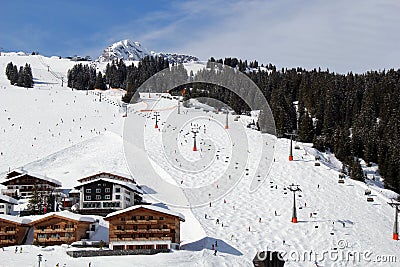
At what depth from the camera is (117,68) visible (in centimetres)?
15775

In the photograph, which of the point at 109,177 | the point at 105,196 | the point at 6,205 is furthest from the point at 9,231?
the point at 109,177

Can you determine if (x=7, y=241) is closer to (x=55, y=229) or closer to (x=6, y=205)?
(x=55, y=229)

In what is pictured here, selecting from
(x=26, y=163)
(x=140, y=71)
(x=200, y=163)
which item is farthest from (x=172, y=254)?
(x=140, y=71)

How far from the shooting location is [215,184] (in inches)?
1983

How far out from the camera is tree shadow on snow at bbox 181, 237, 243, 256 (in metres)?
33.9

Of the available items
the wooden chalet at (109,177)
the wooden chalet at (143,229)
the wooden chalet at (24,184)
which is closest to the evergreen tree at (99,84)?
the wooden chalet at (24,184)

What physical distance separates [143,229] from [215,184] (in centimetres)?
1625

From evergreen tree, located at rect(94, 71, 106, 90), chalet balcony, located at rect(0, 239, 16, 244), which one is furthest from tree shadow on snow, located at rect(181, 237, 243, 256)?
evergreen tree, located at rect(94, 71, 106, 90)

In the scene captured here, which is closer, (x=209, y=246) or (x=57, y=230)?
(x=209, y=246)

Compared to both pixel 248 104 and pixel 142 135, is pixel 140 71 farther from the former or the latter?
pixel 142 135

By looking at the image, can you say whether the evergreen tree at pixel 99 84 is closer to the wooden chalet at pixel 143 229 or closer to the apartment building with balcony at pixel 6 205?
the apartment building with balcony at pixel 6 205

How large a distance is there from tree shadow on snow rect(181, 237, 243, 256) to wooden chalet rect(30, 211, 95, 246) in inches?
293

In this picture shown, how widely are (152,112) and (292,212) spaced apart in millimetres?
49901

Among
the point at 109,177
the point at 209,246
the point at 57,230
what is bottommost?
the point at 209,246
